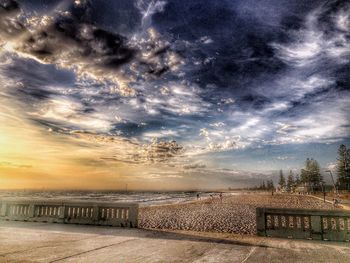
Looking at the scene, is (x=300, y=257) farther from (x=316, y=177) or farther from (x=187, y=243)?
(x=316, y=177)

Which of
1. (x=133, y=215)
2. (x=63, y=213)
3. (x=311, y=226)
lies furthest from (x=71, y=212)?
(x=311, y=226)

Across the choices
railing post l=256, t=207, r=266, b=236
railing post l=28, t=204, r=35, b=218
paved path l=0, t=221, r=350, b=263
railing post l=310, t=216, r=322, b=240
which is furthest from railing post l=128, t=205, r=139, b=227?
railing post l=310, t=216, r=322, b=240

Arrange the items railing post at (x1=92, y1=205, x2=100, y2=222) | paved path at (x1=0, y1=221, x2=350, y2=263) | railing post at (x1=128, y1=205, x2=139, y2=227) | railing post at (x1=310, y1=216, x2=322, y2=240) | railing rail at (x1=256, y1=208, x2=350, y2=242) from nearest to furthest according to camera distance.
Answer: paved path at (x1=0, y1=221, x2=350, y2=263) → railing rail at (x1=256, y1=208, x2=350, y2=242) → railing post at (x1=310, y1=216, x2=322, y2=240) → railing post at (x1=128, y1=205, x2=139, y2=227) → railing post at (x1=92, y1=205, x2=100, y2=222)

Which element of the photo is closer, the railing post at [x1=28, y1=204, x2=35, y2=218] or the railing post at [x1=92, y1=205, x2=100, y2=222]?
the railing post at [x1=92, y1=205, x2=100, y2=222]

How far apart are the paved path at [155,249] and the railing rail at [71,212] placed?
1.82m

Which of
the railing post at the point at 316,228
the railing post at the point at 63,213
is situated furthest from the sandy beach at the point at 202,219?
the railing post at the point at 316,228

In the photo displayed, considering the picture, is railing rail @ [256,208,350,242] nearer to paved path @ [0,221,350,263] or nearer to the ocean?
paved path @ [0,221,350,263]

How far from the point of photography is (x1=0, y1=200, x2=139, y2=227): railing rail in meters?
8.60

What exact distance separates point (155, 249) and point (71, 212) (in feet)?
17.0

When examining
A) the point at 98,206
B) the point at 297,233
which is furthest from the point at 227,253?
the point at 98,206

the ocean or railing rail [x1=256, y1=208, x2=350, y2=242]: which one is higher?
A: railing rail [x1=256, y1=208, x2=350, y2=242]

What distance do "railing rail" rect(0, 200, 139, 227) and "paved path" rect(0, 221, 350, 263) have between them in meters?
1.82

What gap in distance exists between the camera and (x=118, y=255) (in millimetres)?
4598

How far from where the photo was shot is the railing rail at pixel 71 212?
860 cm
